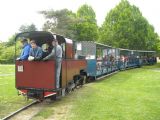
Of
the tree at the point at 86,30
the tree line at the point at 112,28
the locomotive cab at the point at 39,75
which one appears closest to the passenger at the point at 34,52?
the locomotive cab at the point at 39,75

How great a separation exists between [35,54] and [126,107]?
370cm

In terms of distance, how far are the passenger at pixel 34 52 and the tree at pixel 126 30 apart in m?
52.1

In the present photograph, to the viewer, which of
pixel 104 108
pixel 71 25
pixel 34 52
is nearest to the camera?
pixel 104 108

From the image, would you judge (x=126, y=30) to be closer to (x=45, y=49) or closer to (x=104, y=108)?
(x=45, y=49)

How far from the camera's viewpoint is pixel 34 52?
535 inches

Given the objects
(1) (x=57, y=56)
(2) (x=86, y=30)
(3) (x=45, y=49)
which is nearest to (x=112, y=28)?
(2) (x=86, y=30)

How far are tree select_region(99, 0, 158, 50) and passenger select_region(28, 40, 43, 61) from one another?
52.1m

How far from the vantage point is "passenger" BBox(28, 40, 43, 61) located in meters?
13.3

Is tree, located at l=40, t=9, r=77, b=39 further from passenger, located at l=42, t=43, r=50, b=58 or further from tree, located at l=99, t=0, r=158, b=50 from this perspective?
passenger, located at l=42, t=43, r=50, b=58

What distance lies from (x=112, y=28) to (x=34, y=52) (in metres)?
55.3

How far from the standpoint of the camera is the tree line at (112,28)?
2589 inches

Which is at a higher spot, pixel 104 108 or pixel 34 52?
pixel 34 52

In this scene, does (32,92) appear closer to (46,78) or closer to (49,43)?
(46,78)

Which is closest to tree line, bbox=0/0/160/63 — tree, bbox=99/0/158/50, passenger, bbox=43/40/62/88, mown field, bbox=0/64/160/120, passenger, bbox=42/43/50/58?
tree, bbox=99/0/158/50
